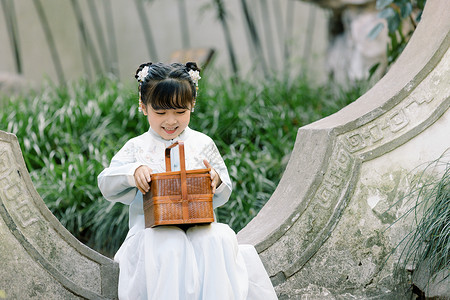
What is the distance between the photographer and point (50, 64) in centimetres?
663

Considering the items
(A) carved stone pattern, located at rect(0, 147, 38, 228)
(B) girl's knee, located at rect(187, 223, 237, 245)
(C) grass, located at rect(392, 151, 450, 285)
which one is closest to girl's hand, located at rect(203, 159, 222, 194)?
(B) girl's knee, located at rect(187, 223, 237, 245)

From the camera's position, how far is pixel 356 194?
2596 millimetres

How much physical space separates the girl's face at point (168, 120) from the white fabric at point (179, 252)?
0.06m

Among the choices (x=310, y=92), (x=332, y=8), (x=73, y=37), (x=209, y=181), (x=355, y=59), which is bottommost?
(x=209, y=181)

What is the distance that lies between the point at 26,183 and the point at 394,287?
1493 mm

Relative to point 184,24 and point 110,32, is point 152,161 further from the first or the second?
point 110,32

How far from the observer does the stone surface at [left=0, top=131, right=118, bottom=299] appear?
2.15 meters

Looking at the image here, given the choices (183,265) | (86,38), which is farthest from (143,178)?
(86,38)

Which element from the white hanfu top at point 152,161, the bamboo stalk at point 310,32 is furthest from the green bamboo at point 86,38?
the white hanfu top at point 152,161

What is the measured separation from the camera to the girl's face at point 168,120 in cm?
217

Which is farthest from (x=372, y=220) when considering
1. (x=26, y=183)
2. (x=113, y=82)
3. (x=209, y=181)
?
(x=113, y=82)

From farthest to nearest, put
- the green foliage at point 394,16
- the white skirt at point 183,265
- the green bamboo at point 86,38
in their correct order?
the green bamboo at point 86,38
the green foliage at point 394,16
the white skirt at point 183,265

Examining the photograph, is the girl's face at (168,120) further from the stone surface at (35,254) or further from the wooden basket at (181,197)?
the stone surface at (35,254)

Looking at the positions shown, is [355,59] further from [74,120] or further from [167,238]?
[167,238]
